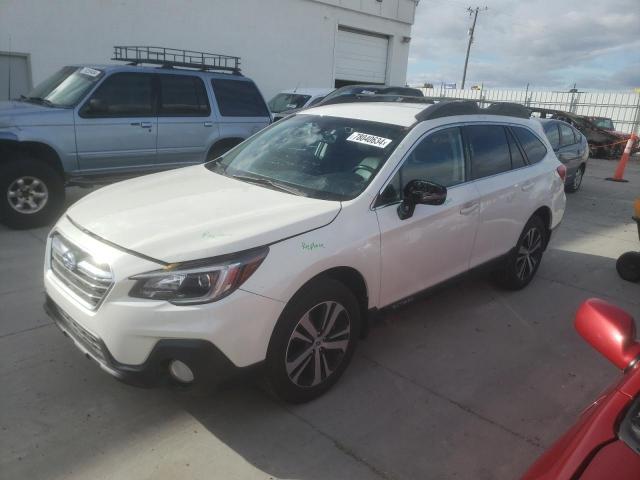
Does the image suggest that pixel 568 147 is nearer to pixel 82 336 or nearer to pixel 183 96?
Answer: pixel 183 96

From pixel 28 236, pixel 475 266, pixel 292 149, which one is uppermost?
pixel 292 149

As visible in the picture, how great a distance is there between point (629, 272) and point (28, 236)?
22.0ft

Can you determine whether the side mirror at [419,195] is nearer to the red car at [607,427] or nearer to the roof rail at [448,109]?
the roof rail at [448,109]

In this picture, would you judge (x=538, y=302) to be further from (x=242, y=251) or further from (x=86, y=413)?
A: (x=86, y=413)

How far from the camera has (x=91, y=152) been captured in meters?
6.39

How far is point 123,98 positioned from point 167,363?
504 cm

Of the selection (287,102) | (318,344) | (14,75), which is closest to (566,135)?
(287,102)

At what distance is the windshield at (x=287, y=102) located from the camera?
482 inches

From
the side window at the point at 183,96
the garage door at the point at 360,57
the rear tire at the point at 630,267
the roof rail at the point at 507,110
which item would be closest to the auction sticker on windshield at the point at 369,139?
the roof rail at the point at 507,110

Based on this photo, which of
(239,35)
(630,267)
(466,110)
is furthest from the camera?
(239,35)

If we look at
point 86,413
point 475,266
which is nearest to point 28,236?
point 86,413

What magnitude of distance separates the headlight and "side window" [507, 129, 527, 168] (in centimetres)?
312

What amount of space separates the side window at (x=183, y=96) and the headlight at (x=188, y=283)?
5.05m

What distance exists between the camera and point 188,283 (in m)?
2.45
